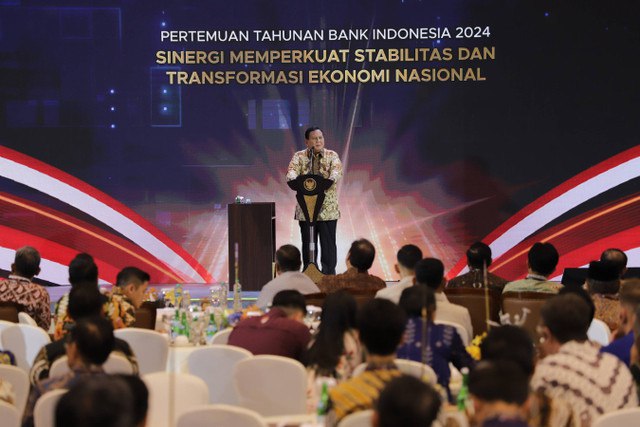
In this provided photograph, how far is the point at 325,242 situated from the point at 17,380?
585cm

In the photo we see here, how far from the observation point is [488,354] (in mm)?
3477

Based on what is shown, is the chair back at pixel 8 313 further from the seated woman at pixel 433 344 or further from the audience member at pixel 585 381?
the audience member at pixel 585 381

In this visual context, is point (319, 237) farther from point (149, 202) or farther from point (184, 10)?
point (184, 10)

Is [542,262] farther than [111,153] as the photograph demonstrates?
No

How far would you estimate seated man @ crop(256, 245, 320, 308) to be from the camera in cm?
626

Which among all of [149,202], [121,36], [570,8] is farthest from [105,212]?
[570,8]

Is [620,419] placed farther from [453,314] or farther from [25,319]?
[25,319]

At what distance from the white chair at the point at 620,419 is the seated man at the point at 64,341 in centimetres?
187

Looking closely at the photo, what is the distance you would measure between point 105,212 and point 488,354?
322 inches

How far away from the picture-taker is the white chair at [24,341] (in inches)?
212

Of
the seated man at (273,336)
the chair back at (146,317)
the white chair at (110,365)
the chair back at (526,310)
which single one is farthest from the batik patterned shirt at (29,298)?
the chair back at (526,310)

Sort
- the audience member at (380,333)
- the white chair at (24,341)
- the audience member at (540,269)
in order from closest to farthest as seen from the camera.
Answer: the audience member at (380,333) → the white chair at (24,341) → the audience member at (540,269)

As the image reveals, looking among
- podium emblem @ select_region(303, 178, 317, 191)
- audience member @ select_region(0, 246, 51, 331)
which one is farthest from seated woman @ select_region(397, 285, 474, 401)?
podium emblem @ select_region(303, 178, 317, 191)

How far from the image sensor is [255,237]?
32.6 feet
